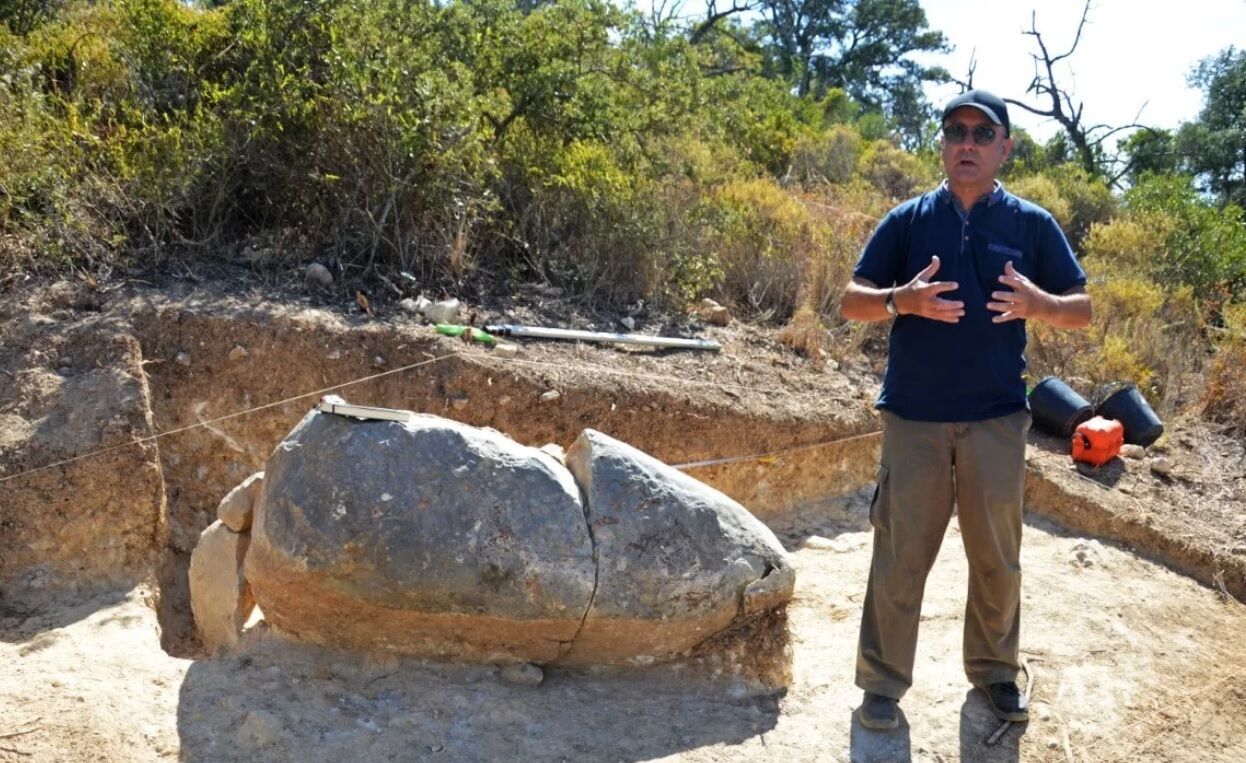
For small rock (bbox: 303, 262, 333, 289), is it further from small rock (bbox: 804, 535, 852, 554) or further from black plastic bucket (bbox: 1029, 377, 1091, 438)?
black plastic bucket (bbox: 1029, 377, 1091, 438)

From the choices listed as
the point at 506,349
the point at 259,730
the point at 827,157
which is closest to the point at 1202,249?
the point at 827,157

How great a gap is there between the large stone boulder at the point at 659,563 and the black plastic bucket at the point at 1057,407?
9.89 feet

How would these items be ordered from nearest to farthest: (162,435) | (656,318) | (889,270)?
(889,270) → (162,435) → (656,318)

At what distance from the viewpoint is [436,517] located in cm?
350

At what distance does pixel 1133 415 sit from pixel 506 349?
355 centimetres

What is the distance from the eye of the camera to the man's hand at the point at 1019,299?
9.96ft

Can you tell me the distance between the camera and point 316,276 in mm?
5562

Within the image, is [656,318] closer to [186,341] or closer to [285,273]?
[285,273]

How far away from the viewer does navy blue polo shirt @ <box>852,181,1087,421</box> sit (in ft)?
10.5

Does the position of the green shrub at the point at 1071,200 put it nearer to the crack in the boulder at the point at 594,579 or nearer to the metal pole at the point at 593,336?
the metal pole at the point at 593,336

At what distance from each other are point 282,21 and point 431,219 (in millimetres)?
1267

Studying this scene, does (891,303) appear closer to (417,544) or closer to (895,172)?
(417,544)

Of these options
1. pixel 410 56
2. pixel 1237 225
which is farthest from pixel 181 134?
pixel 1237 225

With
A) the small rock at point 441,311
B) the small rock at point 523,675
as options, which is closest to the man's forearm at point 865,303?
the small rock at point 523,675
